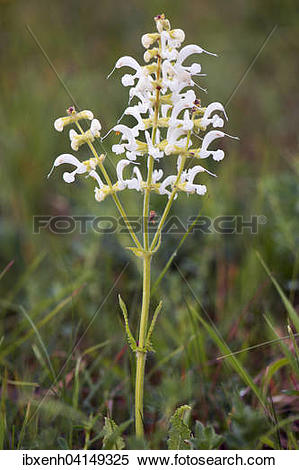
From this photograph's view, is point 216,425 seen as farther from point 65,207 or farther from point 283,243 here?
point 65,207

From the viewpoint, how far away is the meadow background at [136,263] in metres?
2.25

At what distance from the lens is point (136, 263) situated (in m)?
3.44

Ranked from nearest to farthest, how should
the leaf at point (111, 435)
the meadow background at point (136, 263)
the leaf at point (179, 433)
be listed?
the leaf at point (111, 435) → the leaf at point (179, 433) → the meadow background at point (136, 263)

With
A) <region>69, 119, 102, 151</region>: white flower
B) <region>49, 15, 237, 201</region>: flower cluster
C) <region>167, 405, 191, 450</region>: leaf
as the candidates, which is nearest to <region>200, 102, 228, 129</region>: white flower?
<region>49, 15, 237, 201</region>: flower cluster

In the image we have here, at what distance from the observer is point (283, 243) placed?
331 cm

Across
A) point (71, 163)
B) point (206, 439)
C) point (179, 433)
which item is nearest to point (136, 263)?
point (71, 163)

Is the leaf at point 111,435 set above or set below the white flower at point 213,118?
below

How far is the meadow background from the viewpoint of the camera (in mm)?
2250

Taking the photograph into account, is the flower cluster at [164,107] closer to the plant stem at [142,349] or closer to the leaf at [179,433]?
the plant stem at [142,349]

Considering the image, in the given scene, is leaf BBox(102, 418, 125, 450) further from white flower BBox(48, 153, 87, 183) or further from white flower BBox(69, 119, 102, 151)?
white flower BBox(69, 119, 102, 151)

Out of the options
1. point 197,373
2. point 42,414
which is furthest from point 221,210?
point 42,414

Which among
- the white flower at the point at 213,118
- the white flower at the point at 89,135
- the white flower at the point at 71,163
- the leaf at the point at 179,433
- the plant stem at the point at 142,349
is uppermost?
the white flower at the point at 213,118

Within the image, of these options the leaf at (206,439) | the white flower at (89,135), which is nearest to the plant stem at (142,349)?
the leaf at (206,439)

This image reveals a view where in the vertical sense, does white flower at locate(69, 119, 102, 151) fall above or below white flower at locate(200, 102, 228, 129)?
below
